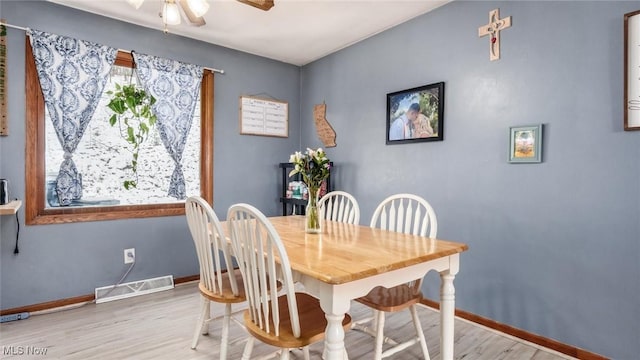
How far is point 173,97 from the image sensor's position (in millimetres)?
3148

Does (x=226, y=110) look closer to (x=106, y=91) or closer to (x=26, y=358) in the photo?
(x=106, y=91)

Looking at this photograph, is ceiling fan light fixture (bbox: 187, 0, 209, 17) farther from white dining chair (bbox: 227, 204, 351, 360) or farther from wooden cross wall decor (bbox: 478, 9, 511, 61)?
wooden cross wall decor (bbox: 478, 9, 511, 61)

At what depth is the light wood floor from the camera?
1.99 meters

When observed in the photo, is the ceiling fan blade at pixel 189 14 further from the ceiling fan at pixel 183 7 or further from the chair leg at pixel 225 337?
the chair leg at pixel 225 337

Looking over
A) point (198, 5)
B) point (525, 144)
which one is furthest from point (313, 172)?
point (525, 144)

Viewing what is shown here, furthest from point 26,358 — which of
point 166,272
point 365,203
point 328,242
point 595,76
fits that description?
point 595,76

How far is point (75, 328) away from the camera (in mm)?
2312

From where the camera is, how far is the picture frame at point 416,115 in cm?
264

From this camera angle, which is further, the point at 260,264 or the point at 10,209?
the point at 10,209

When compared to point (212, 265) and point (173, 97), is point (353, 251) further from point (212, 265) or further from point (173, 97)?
point (173, 97)

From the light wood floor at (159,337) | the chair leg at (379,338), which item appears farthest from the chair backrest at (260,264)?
the light wood floor at (159,337)

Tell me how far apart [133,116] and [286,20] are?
5.18 feet

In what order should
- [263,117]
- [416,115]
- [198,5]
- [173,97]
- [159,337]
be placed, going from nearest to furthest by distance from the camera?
[198,5], [159,337], [416,115], [173,97], [263,117]

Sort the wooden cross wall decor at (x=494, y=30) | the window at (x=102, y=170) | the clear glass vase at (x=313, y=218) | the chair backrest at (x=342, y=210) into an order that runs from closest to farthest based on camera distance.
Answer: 1. the clear glass vase at (x=313, y=218)
2. the wooden cross wall decor at (x=494, y=30)
3. the chair backrest at (x=342, y=210)
4. the window at (x=102, y=170)
